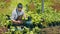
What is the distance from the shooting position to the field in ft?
28.5

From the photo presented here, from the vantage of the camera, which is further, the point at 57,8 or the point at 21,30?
the point at 57,8

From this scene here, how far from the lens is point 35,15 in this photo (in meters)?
10.3

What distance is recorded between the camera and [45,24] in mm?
10039

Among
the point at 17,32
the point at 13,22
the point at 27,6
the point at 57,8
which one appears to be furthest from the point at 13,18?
the point at 57,8

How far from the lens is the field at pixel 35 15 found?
28.5ft

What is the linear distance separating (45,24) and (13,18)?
1816mm

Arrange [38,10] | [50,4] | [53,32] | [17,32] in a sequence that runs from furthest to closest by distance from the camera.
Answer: [50,4], [38,10], [53,32], [17,32]

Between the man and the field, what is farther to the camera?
the field

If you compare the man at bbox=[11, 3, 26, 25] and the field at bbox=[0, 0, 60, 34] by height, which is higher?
the man at bbox=[11, 3, 26, 25]

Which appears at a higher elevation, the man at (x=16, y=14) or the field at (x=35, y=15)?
the man at (x=16, y=14)

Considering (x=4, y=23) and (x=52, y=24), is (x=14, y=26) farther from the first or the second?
(x=52, y=24)

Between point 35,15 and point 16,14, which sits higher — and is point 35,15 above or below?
below

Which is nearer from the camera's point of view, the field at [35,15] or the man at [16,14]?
the man at [16,14]

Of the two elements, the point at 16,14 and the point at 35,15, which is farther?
the point at 35,15
